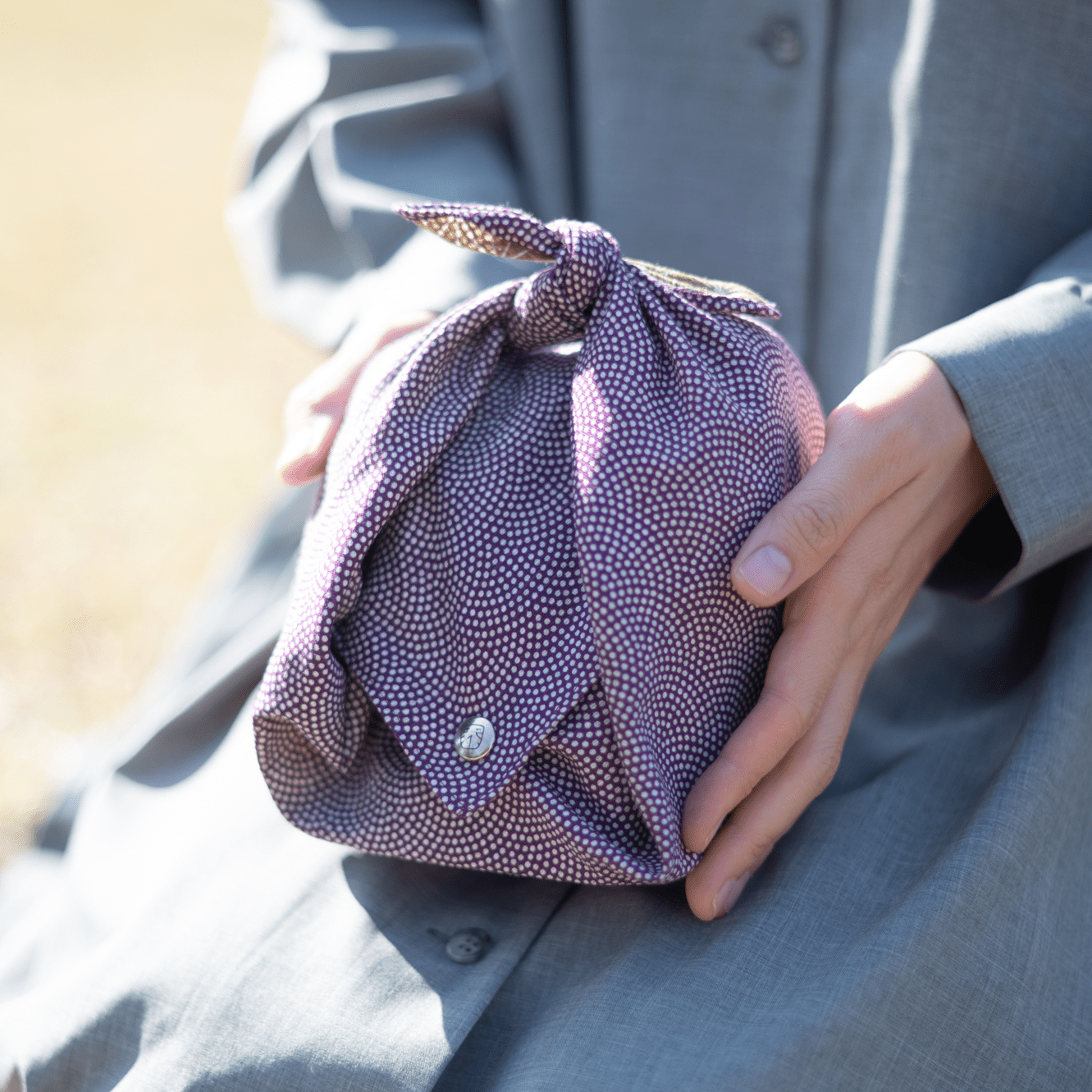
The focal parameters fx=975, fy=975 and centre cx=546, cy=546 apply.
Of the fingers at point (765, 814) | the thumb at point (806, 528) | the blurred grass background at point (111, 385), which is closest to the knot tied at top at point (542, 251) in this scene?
the thumb at point (806, 528)

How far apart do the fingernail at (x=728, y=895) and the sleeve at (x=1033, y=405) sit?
33cm

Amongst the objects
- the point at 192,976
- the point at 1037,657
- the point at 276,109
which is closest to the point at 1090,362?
the point at 1037,657

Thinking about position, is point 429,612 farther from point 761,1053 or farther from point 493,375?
point 761,1053

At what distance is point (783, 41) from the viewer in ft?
3.03

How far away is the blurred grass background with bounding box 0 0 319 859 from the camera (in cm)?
214

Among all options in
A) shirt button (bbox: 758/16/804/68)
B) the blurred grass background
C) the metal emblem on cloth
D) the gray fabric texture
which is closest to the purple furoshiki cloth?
the metal emblem on cloth

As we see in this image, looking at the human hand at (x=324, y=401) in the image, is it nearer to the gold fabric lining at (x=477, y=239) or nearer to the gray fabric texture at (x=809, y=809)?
the gray fabric texture at (x=809, y=809)

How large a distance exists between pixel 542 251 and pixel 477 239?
0.17 feet

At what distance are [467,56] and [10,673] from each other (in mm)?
1618

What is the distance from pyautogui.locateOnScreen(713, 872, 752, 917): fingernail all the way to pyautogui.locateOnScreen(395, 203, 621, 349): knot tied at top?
415mm

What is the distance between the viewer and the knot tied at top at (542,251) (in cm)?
67

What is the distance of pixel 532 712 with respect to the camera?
0.63m

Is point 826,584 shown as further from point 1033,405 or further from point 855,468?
point 1033,405

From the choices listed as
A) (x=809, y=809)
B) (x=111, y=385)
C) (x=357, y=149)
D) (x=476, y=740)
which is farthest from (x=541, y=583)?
(x=111, y=385)
